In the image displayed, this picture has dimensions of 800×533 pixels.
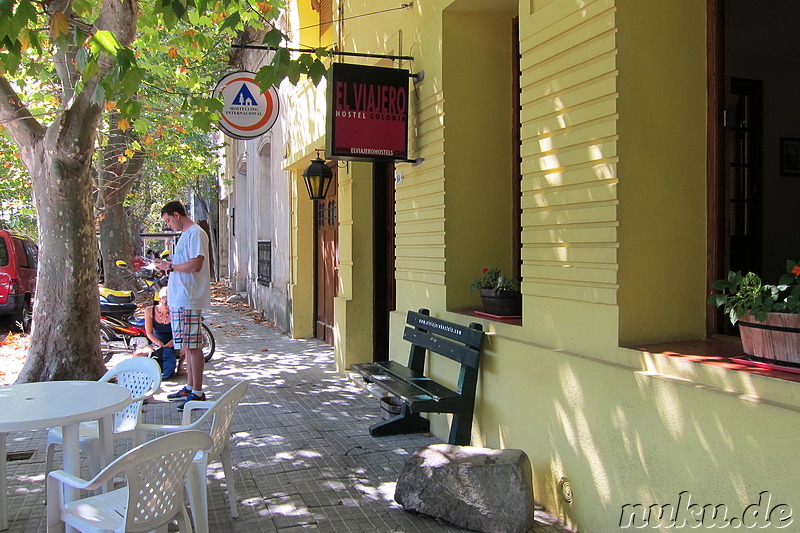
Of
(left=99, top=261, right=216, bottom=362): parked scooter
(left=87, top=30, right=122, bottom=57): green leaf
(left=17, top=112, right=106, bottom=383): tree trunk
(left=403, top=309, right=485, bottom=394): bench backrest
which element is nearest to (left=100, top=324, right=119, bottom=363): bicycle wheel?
(left=99, top=261, right=216, bottom=362): parked scooter

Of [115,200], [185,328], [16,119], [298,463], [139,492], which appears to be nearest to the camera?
[139,492]

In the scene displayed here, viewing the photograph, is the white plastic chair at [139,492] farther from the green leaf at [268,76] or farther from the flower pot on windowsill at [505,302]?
the green leaf at [268,76]

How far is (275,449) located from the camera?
17.0 feet

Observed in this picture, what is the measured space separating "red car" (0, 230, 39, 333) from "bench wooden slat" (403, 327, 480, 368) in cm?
891

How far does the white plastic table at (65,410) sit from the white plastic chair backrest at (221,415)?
1.67 feet

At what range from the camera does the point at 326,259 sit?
10.4 meters

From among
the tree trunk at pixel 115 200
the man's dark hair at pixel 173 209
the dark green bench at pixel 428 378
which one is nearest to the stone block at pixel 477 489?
the dark green bench at pixel 428 378

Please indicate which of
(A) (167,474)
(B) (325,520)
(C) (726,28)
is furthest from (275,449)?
(C) (726,28)

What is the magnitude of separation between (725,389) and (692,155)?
4.59ft

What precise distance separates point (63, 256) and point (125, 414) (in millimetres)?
3215

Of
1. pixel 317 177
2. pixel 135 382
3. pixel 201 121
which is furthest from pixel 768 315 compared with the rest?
pixel 317 177

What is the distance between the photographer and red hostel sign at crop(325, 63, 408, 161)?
17.8 ft

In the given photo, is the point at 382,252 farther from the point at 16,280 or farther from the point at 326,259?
the point at 16,280

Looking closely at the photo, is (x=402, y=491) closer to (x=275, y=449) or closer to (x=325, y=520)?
(x=325, y=520)
